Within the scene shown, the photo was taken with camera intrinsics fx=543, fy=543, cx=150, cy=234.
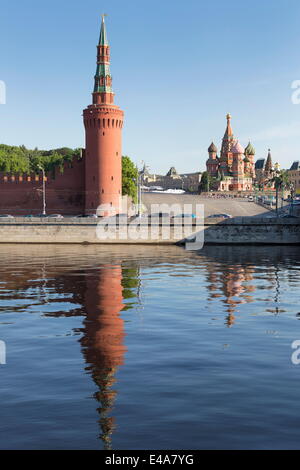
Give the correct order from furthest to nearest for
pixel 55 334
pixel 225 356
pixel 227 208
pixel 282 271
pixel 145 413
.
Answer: pixel 227 208
pixel 282 271
pixel 55 334
pixel 225 356
pixel 145 413

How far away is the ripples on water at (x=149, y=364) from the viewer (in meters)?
8.84

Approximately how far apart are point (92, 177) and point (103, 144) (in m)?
4.22

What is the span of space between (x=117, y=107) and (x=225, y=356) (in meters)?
56.9

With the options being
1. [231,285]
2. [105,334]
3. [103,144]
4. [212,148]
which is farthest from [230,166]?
[105,334]

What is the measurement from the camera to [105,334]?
15.8 meters

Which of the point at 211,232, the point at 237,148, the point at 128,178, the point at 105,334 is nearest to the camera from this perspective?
the point at 105,334

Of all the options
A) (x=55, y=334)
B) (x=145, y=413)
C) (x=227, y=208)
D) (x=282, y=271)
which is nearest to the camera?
(x=145, y=413)

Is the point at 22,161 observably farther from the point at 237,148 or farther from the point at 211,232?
the point at 211,232

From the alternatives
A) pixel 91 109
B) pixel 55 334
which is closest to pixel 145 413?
pixel 55 334

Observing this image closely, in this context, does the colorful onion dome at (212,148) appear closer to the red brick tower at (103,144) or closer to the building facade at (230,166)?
the building facade at (230,166)

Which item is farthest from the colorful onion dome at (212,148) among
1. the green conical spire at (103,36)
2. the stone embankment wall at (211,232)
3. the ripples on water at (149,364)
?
the ripples on water at (149,364)

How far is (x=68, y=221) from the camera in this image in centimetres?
5422

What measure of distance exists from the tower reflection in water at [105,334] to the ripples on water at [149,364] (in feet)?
0.12
